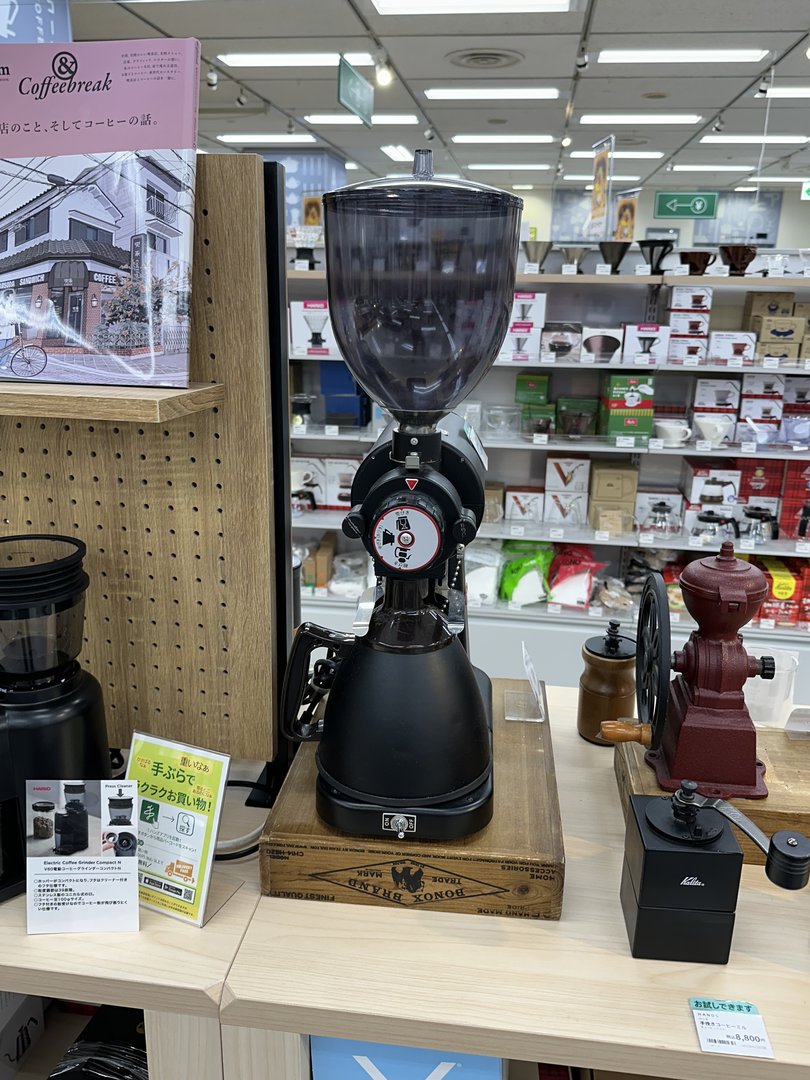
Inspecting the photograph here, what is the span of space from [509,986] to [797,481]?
10.1 ft

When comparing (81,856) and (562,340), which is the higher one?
(562,340)

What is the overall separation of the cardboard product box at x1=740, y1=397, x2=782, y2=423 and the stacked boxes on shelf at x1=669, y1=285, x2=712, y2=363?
29 centimetres

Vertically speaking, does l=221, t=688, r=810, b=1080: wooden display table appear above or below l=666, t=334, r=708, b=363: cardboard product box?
below

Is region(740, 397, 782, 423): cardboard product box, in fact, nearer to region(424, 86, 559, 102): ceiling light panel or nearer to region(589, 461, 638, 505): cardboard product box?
region(589, 461, 638, 505): cardboard product box

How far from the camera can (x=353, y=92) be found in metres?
3.34

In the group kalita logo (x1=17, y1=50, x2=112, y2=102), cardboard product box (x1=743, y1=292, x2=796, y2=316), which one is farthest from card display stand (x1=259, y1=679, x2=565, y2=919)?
cardboard product box (x1=743, y1=292, x2=796, y2=316)

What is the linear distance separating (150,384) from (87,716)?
0.42 meters

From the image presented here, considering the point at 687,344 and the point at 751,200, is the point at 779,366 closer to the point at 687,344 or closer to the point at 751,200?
the point at 687,344

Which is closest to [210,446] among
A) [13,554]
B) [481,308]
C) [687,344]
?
[13,554]

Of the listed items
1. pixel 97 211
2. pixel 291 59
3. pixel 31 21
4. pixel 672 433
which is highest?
pixel 291 59

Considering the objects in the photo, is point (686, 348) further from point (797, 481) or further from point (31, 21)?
point (31, 21)

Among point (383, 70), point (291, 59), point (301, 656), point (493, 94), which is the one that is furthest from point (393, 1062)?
point (493, 94)

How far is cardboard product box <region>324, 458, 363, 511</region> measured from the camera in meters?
3.65

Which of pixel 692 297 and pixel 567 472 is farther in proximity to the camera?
pixel 567 472
